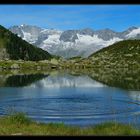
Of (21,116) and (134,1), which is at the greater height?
(134,1)

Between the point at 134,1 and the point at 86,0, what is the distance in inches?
24.9

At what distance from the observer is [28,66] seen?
581 ft

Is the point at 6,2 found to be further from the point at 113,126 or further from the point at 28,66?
the point at 28,66

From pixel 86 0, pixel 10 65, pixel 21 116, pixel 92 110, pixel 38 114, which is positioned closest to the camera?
pixel 86 0

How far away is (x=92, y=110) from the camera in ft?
98.8

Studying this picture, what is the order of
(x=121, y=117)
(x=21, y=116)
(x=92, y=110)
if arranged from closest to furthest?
(x=21, y=116) → (x=121, y=117) → (x=92, y=110)

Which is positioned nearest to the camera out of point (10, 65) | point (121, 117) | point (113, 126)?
point (113, 126)

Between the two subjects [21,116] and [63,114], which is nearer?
[21,116]

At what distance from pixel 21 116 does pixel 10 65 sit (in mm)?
163392

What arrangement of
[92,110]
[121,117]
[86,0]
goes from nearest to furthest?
[86,0]
[121,117]
[92,110]
